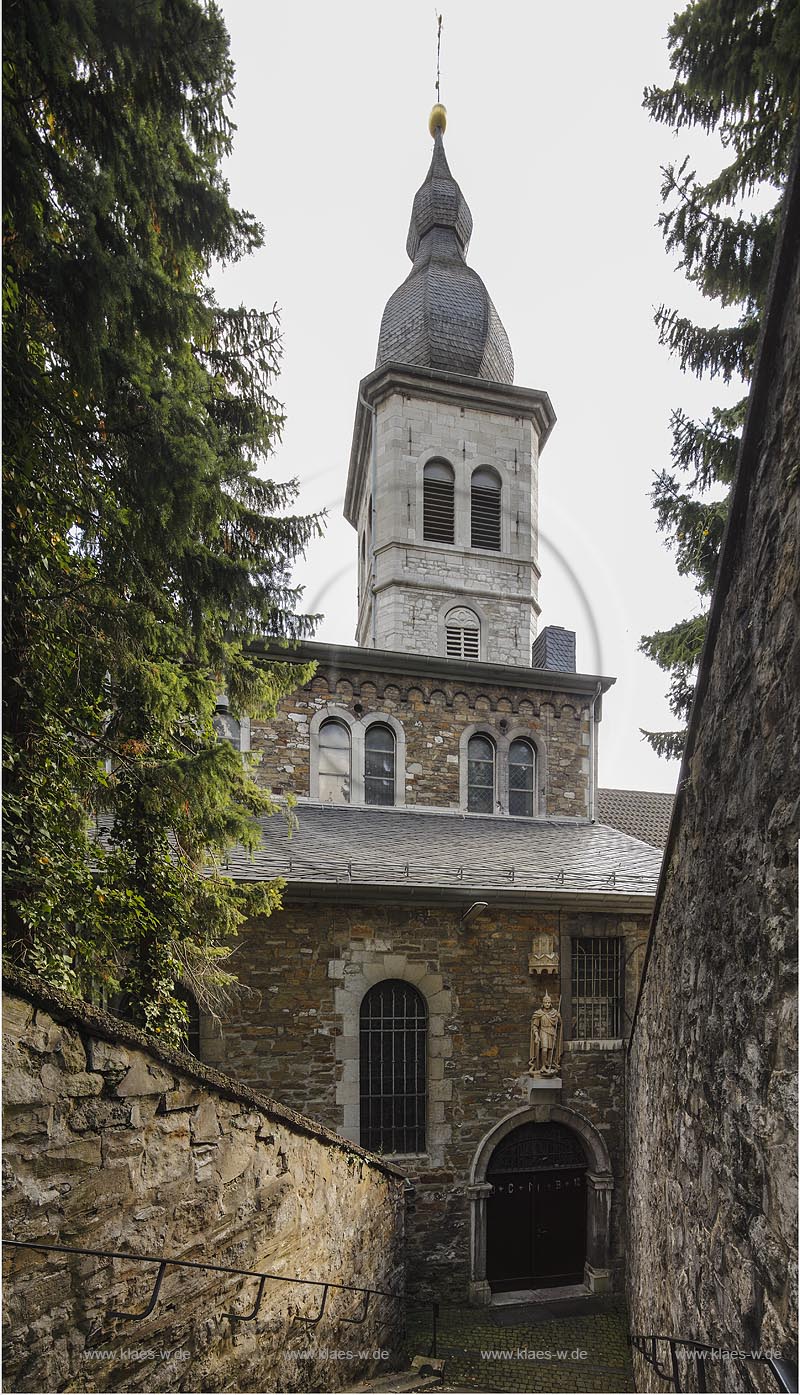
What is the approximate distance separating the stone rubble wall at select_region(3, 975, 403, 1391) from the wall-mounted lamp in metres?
4.78

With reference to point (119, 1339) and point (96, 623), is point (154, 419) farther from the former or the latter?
point (119, 1339)

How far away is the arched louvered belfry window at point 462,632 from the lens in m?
18.5

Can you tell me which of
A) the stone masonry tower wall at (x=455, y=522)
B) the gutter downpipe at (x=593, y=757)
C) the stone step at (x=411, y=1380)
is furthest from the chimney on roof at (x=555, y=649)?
the stone step at (x=411, y=1380)

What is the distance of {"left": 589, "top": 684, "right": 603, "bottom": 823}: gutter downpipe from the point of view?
48.4 ft

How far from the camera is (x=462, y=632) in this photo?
61.0 feet

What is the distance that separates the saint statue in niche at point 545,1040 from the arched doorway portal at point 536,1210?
86 cm

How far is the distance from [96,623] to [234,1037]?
6.44 meters

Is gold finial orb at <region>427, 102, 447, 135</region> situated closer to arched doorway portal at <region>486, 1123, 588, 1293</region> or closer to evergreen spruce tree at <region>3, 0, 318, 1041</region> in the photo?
evergreen spruce tree at <region>3, 0, 318, 1041</region>

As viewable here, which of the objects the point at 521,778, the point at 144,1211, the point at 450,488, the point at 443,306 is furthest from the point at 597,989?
the point at 443,306

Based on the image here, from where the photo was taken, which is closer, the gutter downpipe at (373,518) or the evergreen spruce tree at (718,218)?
the evergreen spruce tree at (718,218)

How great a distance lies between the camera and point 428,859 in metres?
11.1

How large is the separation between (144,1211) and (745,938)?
3330mm

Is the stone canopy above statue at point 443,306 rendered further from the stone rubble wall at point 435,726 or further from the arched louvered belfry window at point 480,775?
the arched louvered belfry window at point 480,775

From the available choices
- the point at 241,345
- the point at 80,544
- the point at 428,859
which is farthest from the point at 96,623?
the point at 428,859
